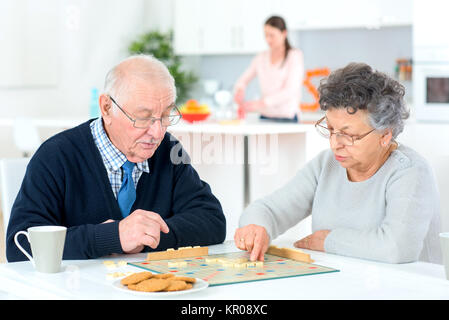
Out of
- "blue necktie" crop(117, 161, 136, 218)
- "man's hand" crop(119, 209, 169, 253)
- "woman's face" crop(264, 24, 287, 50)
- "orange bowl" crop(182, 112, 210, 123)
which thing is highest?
"woman's face" crop(264, 24, 287, 50)

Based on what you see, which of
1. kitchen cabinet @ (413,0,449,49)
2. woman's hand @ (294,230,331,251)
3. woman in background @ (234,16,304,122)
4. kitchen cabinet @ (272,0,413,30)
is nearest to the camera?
woman's hand @ (294,230,331,251)

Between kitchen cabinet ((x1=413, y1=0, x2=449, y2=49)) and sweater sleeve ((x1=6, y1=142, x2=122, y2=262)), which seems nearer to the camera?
sweater sleeve ((x1=6, y1=142, x2=122, y2=262))

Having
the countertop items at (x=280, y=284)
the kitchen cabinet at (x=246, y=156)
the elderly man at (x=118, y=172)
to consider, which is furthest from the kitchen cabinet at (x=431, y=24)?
the countertop items at (x=280, y=284)

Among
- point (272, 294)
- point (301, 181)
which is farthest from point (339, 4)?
point (272, 294)

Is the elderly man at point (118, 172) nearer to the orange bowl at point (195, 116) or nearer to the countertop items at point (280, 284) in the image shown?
the countertop items at point (280, 284)

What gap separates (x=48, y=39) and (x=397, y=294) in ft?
19.0

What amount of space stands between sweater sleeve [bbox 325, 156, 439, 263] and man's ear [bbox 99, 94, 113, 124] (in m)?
0.70

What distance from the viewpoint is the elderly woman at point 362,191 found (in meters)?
1.87

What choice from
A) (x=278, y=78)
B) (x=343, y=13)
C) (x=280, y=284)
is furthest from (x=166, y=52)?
(x=280, y=284)

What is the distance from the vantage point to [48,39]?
6691mm

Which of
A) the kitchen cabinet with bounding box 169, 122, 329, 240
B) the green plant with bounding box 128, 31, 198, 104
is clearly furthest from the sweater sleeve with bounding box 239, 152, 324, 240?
the green plant with bounding box 128, 31, 198, 104

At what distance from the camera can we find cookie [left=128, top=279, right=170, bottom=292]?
1.38 meters

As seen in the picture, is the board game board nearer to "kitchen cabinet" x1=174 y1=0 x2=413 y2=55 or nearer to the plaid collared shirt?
the plaid collared shirt

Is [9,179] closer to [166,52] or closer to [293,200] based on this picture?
[293,200]
